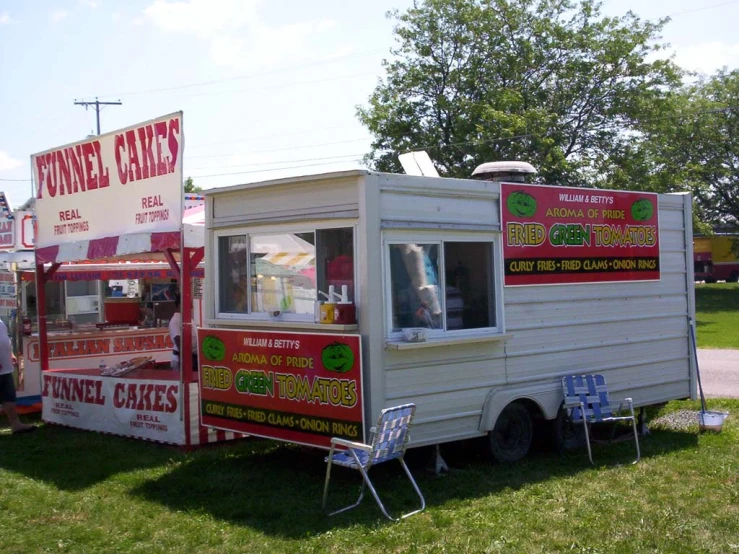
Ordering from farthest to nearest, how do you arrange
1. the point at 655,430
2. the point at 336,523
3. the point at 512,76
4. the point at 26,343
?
the point at 512,76 < the point at 26,343 < the point at 655,430 < the point at 336,523

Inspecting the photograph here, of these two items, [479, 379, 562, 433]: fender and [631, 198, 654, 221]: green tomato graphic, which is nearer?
[479, 379, 562, 433]: fender

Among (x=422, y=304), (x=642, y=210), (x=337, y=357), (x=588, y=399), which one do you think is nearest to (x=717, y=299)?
(x=642, y=210)

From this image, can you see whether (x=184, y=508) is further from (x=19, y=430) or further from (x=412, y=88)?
(x=412, y=88)

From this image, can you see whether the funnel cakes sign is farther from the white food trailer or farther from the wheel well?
the wheel well

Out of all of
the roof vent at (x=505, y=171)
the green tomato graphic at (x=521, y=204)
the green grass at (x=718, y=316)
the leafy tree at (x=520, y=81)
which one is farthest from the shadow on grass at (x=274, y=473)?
the leafy tree at (x=520, y=81)

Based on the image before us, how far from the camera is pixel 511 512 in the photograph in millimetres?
5980

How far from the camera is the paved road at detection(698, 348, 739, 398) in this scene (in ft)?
39.4

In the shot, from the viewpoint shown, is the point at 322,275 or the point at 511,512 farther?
the point at 322,275

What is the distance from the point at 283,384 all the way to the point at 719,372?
9843mm

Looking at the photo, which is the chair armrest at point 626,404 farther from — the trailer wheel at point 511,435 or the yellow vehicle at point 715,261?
the yellow vehicle at point 715,261

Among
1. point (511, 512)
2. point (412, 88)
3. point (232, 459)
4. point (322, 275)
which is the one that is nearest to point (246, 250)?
point (322, 275)

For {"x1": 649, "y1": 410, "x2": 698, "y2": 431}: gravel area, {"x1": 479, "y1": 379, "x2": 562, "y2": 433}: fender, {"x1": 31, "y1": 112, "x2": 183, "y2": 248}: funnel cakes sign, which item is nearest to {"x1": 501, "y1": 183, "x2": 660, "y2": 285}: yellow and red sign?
{"x1": 479, "y1": 379, "x2": 562, "y2": 433}: fender

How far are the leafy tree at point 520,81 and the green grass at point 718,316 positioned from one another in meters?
5.85

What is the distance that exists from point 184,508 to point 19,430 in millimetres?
4344
